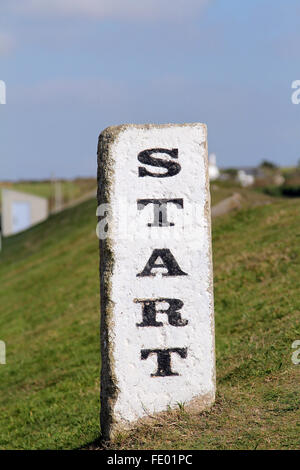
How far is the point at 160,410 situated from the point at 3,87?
7.03 meters

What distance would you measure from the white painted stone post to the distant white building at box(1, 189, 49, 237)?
57.5 m

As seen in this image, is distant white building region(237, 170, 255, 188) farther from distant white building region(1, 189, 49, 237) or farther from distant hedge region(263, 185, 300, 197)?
distant white building region(1, 189, 49, 237)

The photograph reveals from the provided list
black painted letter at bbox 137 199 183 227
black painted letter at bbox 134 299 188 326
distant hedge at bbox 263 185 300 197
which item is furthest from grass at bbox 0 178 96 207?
black painted letter at bbox 134 299 188 326

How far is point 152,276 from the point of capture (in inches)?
286

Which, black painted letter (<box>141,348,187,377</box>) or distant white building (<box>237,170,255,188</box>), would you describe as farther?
distant white building (<box>237,170,255,188</box>)

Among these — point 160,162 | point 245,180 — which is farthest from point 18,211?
point 160,162

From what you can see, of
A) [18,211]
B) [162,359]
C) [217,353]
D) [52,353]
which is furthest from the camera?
[18,211]

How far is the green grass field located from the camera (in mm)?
6910

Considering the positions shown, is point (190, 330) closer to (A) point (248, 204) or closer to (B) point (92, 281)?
(B) point (92, 281)

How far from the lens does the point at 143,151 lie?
7.38 metres

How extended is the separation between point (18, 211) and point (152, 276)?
5919 centimetres

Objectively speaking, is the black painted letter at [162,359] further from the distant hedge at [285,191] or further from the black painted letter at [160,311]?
the distant hedge at [285,191]

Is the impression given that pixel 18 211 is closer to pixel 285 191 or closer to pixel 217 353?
pixel 285 191

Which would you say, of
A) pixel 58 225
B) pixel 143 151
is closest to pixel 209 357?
pixel 143 151
